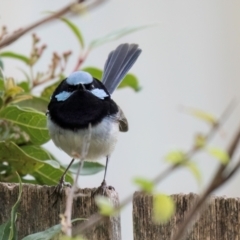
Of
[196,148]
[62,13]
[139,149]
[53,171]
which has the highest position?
[139,149]

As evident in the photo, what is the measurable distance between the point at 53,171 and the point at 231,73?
110 inches

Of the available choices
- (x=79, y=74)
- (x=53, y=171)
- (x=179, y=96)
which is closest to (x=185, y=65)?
(x=179, y=96)

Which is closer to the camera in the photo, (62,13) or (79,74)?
(62,13)

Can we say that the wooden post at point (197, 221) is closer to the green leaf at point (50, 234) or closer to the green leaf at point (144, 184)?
the green leaf at point (50, 234)

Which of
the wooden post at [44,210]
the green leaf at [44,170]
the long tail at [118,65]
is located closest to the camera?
the wooden post at [44,210]

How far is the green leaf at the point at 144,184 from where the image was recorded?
1.95ft

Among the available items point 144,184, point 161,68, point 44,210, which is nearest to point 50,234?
point 44,210

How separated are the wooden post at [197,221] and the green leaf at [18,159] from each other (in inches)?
16.6

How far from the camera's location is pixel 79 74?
1.96 meters

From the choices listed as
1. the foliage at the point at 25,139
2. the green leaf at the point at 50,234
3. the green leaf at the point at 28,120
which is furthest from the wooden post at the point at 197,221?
the green leaf at the point at 28,120

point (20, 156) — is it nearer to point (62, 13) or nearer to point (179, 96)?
point (62, 13)

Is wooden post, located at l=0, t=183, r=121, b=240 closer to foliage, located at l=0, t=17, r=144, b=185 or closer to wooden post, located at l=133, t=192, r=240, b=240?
wooden post, located at l=133, t=192, r=240, b=240

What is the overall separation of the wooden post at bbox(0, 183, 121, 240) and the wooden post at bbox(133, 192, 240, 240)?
0.07 metres

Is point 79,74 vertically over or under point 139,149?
under
